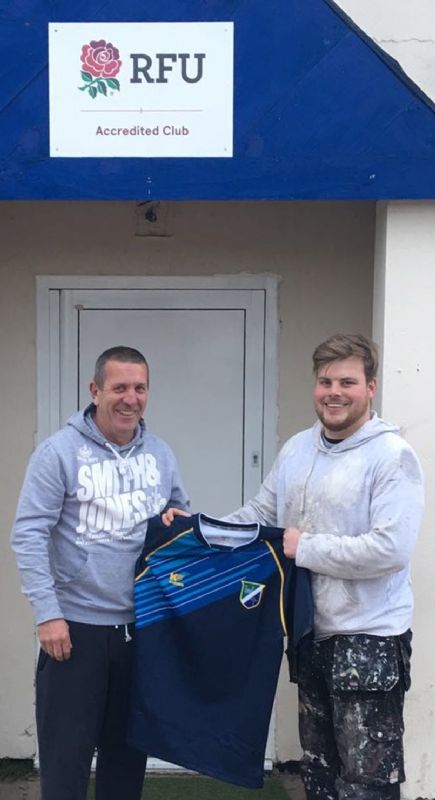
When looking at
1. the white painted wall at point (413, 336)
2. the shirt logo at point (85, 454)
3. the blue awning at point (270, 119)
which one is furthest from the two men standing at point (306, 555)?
the blue awning at point (270, 119)

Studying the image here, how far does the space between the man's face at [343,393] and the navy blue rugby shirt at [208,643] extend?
442 millimetres

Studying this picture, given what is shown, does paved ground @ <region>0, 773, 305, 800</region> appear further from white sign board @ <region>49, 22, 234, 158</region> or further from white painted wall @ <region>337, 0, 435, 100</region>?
white painted wall @ <region>337, 0, 435, 100</region>

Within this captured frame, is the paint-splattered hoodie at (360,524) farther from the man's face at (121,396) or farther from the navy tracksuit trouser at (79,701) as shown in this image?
the navy tracksuit trouser at (79,701)

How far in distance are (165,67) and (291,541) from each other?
1.79 meters

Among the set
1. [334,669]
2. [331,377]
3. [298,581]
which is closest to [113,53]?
[331,377]

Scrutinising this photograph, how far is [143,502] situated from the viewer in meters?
3.49

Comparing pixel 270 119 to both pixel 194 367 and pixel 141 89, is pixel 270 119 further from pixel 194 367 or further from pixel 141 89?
pixel 194 367

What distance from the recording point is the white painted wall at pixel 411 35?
13.8 ft

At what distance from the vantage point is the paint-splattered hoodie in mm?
3180

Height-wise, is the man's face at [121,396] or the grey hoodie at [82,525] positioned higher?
the man's face at [121,396]

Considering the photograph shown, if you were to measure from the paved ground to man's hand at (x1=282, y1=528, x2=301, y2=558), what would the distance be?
183cm

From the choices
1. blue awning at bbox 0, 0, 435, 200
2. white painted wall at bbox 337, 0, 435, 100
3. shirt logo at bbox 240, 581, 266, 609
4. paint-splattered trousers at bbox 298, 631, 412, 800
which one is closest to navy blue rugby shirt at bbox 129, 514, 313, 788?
shirt logo at bbox 240, 581, 266, 609

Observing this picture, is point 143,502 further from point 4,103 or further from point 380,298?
point 4,103

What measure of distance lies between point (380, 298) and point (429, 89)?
3.14 ft
